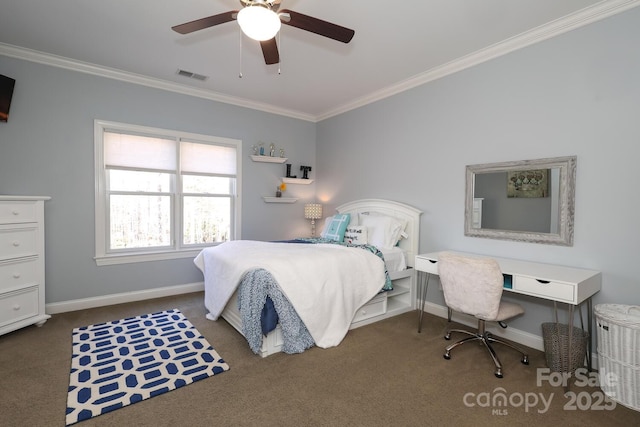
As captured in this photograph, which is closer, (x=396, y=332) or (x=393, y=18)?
(x=393, y=18)

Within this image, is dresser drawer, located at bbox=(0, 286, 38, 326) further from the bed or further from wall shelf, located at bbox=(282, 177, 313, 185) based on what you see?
wall shelf, located at bbox=(282, 177, 313, 185)

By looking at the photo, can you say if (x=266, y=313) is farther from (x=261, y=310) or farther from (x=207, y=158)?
(x=207, y=158)

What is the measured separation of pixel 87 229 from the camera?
3.60 m

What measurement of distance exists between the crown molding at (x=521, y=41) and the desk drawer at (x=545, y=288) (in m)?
2.07

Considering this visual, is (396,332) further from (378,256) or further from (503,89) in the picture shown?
(503,89)

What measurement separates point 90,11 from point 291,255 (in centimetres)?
259

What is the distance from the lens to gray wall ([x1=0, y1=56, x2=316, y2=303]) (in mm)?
3229

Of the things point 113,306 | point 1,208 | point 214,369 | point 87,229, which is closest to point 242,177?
point 87,229

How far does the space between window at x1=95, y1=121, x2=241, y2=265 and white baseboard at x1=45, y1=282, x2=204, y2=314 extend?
42 centimetres

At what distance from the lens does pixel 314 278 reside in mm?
2744

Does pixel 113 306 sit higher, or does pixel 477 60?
pixel 477 60

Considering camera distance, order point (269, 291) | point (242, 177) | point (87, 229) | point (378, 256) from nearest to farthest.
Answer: point (269, 291)
point (378, 256)
point (87, 229)
point (242, 177)

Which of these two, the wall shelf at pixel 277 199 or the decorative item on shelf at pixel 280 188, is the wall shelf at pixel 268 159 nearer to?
the decorative item on shelf at pixel 280 188

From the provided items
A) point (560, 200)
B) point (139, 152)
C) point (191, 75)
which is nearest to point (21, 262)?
point (139, 152)
